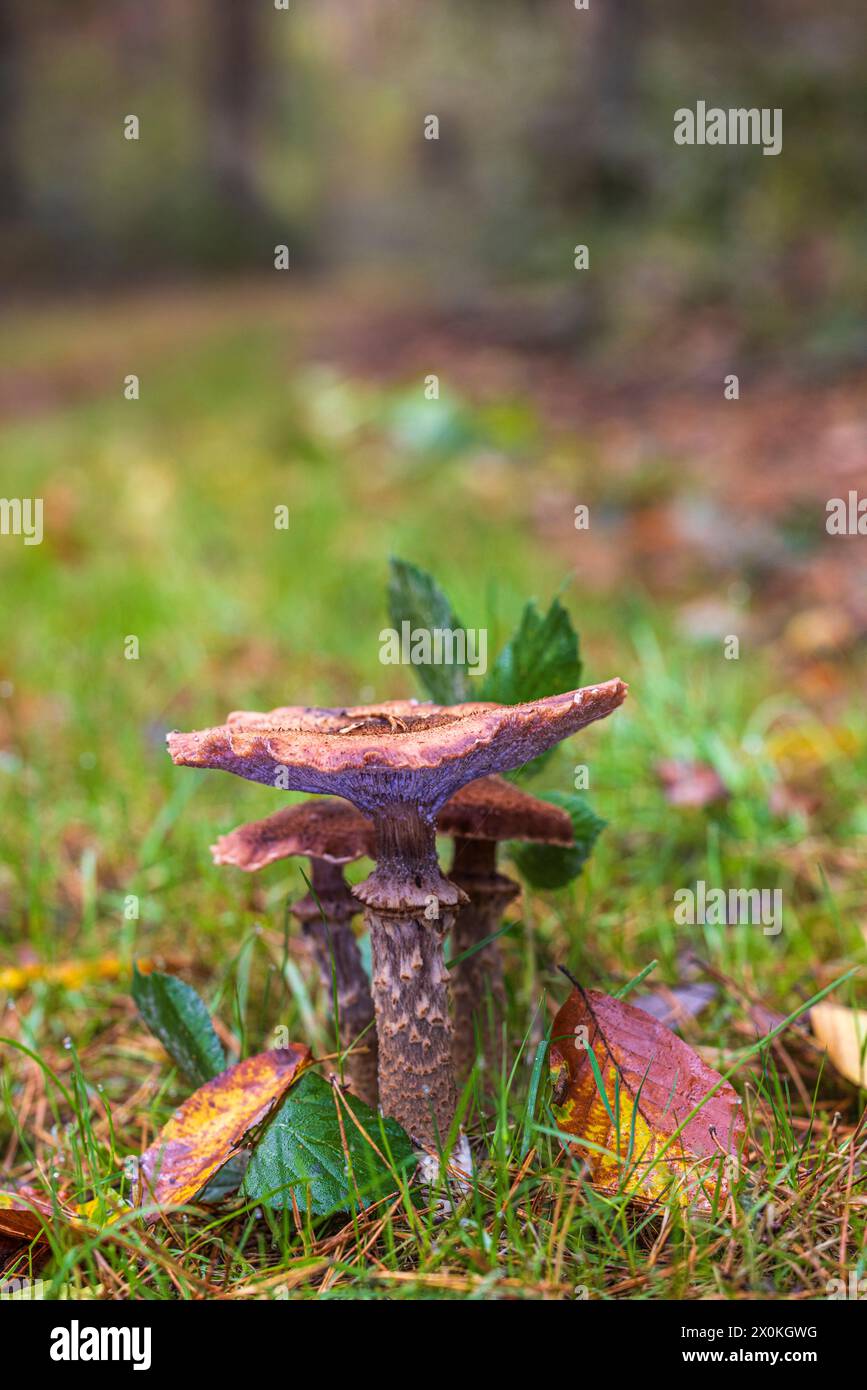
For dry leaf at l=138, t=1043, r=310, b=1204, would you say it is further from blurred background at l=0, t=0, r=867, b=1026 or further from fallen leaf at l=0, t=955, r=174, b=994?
blurred background at l=0, t=0, r=867, b=1026

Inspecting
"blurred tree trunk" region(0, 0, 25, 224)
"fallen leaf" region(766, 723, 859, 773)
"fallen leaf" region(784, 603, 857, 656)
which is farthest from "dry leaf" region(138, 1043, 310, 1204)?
"blurred tree trunk" region(0, 0, 25, 224)

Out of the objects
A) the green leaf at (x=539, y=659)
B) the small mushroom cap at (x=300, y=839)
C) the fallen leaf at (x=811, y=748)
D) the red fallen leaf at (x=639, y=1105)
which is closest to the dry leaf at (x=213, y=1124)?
the small mushroom cap at (x=300, y=839)

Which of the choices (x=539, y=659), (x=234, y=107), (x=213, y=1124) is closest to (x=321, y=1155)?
(x=213, y=1124)

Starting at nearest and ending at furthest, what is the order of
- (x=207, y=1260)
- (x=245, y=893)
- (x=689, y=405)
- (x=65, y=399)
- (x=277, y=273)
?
(x=207, y=1260), (x=245, y=893), (x=689, y=405), (x=65, y=399), (x=277, y=273)

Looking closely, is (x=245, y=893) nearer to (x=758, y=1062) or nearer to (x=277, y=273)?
(x=758, y=1062)

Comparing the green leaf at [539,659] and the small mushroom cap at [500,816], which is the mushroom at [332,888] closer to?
the small mushroom cap at [500,816]

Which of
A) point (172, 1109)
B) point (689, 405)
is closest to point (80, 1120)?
point (172, 1109)
